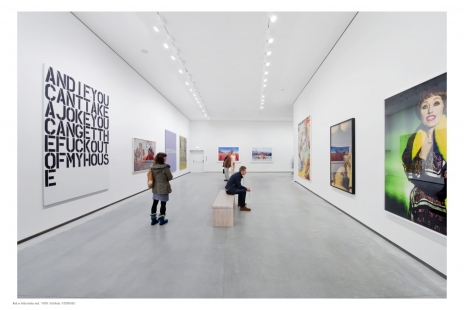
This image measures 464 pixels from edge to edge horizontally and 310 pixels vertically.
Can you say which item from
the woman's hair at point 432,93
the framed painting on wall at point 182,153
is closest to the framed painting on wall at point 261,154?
the framed painting on wall at point 182,153

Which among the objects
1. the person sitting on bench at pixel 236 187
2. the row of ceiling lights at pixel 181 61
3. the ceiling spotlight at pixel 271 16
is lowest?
the person sitting on bench at pixel 236 187

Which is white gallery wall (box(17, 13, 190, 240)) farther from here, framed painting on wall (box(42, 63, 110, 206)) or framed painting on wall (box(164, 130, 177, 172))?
framed painting on wall (box(164, 130, 177, 172))

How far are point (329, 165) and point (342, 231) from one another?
7.91ft

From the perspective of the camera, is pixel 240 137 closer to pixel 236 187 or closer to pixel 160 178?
pixel 236 187

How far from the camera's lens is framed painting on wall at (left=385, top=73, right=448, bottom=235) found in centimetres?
209

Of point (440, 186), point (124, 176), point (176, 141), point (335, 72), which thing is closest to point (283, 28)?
point (335, 72)

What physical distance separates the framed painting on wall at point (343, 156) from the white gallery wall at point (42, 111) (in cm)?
589

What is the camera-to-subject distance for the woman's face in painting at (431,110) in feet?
6.91

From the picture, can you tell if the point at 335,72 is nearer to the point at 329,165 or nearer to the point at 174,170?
the point at 329,165

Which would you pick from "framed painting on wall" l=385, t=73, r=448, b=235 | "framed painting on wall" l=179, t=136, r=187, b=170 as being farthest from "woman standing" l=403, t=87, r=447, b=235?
"framed painting on wall" l=179, t=136, r=187, b=170

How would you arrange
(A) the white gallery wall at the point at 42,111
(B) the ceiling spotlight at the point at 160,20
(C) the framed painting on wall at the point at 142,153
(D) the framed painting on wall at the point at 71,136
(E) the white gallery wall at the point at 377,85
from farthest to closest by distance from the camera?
(C) the framed painting on wall at the point at 142,153 < (B) the ceiling spotlight at the point at 160,20 < (D) the framed painting on wall at the point at 71,136 < (A) the white gallery wall at the point at 42,111 < (E) the white gallery wall at the point at 377,85

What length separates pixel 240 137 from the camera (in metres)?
15.1

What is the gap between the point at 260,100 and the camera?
9.69m

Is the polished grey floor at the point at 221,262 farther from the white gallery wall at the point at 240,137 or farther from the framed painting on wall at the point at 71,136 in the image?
the white gallery wall at the point at 240,137
